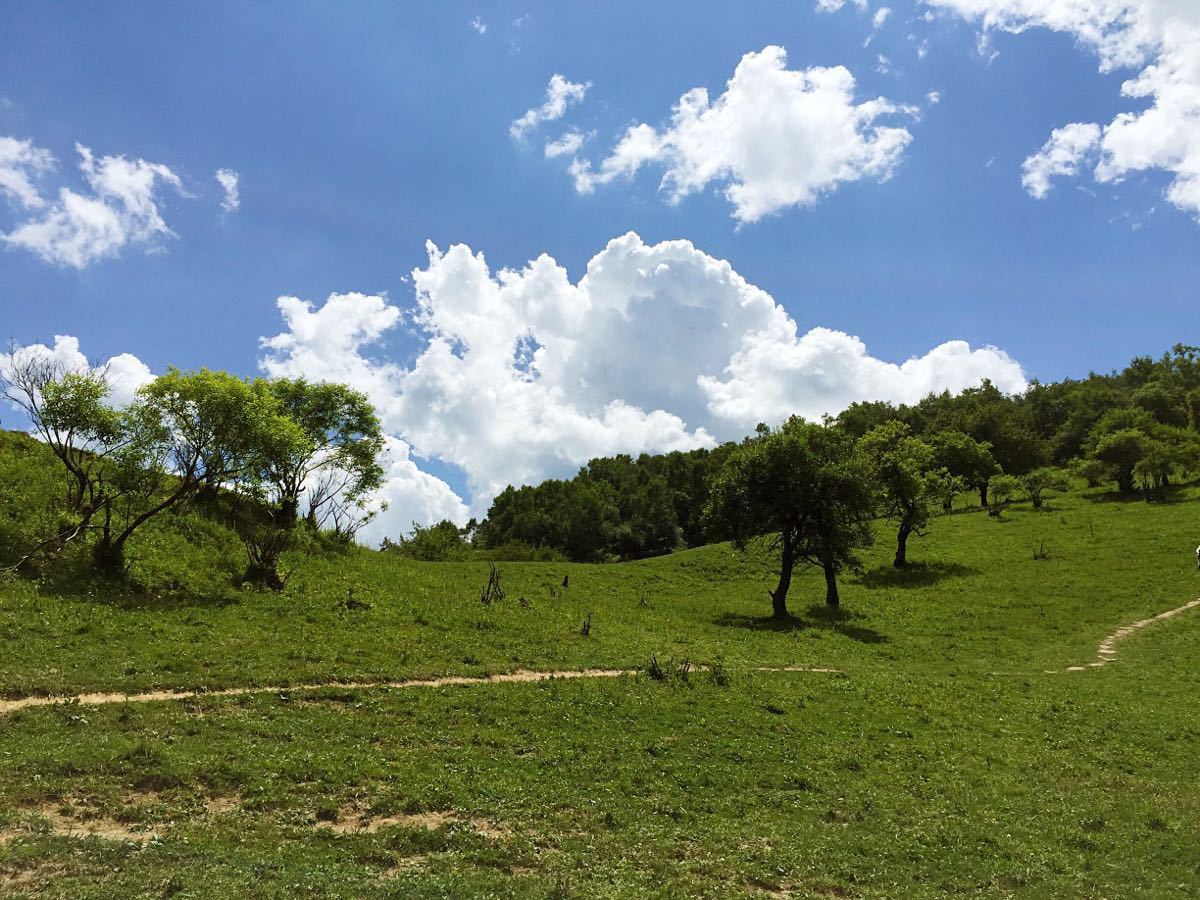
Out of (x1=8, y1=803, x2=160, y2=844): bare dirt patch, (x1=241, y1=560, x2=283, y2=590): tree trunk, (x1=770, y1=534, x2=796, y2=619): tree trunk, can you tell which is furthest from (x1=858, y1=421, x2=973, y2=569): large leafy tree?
(x1=8, y1=803, x2=160, y2=844): bare dirt patch

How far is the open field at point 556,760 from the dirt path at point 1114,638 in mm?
722

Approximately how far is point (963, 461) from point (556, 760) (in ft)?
271

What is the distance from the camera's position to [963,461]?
84.3 m

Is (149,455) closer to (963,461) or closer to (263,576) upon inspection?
(263,576)

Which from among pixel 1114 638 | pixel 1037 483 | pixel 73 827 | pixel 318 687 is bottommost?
pixel 1114 638

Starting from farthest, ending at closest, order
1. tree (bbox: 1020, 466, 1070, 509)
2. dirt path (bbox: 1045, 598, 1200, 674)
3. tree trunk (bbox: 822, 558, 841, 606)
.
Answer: tree (bbox: 1020, 466, 1070, 509) < tree trunk (bbox: 822, 558, 841, 606) < dirt path (bbox: 1045, 598, 1200, 674)

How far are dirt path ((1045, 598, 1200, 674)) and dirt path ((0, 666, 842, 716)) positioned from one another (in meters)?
14.8

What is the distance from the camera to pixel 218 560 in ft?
114

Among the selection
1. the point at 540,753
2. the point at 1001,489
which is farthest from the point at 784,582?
the point at 1001,489

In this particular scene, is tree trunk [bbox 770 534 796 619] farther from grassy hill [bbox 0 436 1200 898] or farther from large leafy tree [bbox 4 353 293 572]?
large leafy tree [bbox 4 353 293 572]

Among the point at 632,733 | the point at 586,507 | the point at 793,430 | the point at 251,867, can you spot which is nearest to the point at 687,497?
the point at 586,507

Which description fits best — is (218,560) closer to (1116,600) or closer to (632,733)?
(632,733)

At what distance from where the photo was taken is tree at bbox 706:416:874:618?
44875mm

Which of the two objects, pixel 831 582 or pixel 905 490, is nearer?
pixel 831 582
